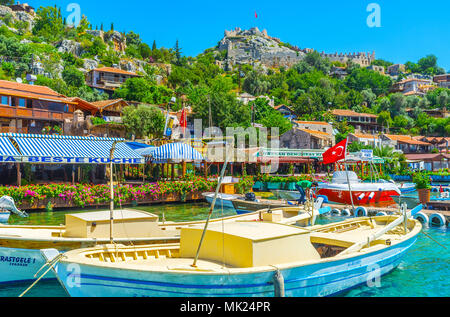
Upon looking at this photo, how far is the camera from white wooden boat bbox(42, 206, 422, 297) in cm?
705

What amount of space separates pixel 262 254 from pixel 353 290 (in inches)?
132

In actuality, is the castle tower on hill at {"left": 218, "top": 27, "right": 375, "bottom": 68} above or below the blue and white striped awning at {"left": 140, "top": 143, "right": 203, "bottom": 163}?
above

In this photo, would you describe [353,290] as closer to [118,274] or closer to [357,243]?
[357,243]

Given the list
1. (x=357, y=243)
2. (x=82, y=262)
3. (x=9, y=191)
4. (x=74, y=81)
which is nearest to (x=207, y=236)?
(x=82, y=262)

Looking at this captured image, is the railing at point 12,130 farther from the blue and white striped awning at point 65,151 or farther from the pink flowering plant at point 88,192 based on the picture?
the pink flowering plant at point 88,192

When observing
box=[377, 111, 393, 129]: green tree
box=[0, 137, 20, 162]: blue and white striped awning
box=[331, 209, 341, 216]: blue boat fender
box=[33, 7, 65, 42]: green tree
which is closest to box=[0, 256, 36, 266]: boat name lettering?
box=[0, 137, 20, 162]: blue and white striped awning

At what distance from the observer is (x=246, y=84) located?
118 metres

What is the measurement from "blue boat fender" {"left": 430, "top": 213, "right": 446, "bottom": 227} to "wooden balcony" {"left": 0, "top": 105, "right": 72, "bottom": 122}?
3771 cm

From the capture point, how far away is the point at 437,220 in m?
19.5

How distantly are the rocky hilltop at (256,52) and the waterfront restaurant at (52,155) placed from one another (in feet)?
422

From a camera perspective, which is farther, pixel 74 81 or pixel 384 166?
pixel 74 81

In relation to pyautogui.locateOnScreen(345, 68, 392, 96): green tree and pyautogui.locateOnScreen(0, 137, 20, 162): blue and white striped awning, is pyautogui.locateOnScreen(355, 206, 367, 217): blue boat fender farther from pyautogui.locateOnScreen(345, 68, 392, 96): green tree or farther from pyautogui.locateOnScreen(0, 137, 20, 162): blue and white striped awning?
pyautogui.locateOnScreen(345, 68, 392, 96): green tree

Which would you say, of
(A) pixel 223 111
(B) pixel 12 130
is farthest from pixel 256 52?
(B) pixel 12 130

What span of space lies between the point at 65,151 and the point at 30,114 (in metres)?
16.4
